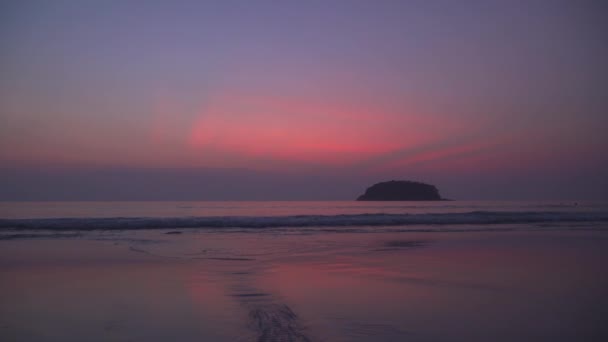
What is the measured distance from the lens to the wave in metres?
21.7

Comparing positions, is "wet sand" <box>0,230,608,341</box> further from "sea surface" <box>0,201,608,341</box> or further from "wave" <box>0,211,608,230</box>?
"wave" <box>0,211,608,230</box>

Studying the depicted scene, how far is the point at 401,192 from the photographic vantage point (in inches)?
3671

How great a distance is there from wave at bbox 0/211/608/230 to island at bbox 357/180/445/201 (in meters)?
59.6

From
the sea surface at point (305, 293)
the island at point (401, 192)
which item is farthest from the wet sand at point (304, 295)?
the island at point (401, 192)

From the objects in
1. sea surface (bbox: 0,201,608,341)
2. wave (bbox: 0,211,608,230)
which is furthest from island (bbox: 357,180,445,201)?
sea surface (bbox: 0,201,608,341)

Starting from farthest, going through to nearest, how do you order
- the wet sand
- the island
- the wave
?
the island → the wave → the wet sand

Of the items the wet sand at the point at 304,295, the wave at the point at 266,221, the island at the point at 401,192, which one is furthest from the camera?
the island at the point at 401,192

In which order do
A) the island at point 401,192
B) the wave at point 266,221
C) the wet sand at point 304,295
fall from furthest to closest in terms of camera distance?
the island at point 401,192 → the wave at point 266,221 → the wet sand at point 304,295

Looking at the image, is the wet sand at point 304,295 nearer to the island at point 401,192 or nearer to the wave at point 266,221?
the wave at point 266,221

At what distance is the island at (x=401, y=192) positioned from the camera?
90.2 meters

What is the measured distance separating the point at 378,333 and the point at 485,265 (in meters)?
5.60

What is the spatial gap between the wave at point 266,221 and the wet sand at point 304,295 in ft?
34.0

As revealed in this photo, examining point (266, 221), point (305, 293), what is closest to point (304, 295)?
Result: point (305, 293)

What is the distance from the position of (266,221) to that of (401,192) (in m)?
72.2
